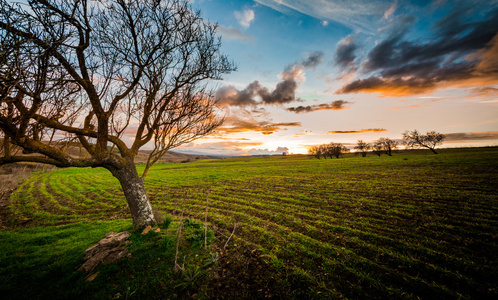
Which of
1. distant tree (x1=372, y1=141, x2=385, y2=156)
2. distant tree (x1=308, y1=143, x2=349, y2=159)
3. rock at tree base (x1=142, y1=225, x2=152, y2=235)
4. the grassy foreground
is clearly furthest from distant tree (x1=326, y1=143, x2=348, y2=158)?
rock at tree base (x1=142, y1=225, x2=152, y2=235)

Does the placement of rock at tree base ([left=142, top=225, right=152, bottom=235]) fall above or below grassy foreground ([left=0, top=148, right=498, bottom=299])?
above

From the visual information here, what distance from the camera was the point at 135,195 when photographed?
7156 millimetres

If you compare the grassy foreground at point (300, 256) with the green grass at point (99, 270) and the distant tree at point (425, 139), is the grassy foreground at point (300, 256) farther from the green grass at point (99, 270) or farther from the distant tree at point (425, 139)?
the distant tree at point (425, 139)

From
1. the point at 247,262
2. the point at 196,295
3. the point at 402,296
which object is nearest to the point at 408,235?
the point at 402,296

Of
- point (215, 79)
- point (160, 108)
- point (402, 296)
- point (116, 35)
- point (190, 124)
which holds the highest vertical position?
point (116, 35)

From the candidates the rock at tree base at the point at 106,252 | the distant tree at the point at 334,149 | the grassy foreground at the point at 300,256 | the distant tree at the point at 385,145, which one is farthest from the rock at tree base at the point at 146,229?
the distant tree at the point at 385,145

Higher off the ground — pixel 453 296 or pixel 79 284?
pixel 79 284

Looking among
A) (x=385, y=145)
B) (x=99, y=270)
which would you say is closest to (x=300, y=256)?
(x=99, y=270)

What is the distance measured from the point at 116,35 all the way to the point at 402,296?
1213cm

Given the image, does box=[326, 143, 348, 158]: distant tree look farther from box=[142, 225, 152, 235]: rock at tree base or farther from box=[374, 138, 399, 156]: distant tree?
box=[142, 225, 152, 235]: rock at tree base

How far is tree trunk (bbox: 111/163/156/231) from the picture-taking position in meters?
7.02

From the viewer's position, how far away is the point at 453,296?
4.35 meters

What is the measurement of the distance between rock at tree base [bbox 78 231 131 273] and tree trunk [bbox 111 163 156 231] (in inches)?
37.4

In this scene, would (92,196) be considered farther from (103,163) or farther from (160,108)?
(160,108)
